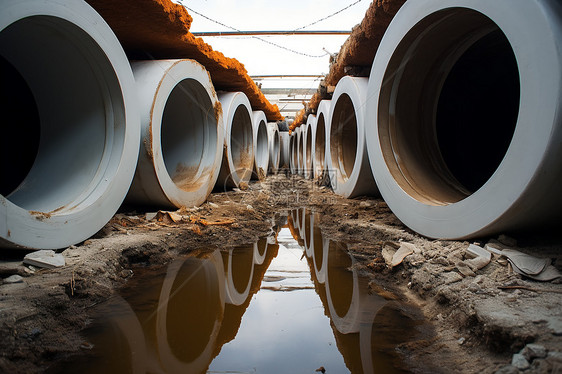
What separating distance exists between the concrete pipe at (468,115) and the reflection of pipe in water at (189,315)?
1.67 m

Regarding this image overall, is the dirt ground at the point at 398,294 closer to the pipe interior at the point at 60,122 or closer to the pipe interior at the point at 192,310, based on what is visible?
the pipe interior at the point at 192,310

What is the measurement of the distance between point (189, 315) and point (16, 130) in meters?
2.50

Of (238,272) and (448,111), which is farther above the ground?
(448,111)

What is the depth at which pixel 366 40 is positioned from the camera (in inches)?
179

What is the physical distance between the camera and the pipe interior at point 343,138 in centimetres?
632

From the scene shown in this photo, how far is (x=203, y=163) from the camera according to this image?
5441 millimetres

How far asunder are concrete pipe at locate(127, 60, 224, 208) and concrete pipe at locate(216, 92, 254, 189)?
86cm

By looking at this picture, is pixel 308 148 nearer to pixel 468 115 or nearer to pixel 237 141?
pixel 237 141

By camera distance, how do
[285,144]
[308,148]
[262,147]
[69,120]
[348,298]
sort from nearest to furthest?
1. [348,298]
2. [69,120]
3. [308,148]
4. [262,147]
5. [285,144]

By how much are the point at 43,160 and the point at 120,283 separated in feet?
4.85

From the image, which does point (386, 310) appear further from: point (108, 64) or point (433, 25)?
point (108, 64)

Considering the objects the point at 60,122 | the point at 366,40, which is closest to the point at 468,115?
the point at 366,40

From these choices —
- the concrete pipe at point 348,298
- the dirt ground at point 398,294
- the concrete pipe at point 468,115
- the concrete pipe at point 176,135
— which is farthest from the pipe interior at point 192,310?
the concrete pipe at point 468,115

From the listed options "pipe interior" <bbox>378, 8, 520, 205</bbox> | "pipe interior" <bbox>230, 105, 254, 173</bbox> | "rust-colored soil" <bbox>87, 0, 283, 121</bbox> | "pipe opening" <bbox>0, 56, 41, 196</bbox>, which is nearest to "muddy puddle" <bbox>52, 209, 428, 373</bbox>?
"pipe interior" <bbox>378, 8, 520, 205</bbox>
